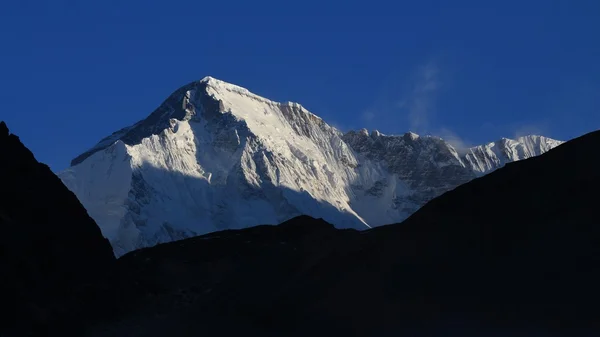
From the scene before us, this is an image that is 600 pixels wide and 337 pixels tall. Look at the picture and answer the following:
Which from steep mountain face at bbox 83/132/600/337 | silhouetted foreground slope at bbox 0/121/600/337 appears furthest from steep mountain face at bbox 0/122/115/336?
steep mountain face at bbox 83/132/600/337

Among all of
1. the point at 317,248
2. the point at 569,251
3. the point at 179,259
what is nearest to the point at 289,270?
the point at 317,248

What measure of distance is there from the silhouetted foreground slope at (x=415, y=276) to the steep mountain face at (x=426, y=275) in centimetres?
10

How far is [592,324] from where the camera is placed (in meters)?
63.8

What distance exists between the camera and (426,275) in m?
76.4

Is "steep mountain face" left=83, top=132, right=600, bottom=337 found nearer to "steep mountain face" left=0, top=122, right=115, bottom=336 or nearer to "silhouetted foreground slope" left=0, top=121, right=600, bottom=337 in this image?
"silhouetted foreground slope" left=0, top=121, right=600, bottom=337

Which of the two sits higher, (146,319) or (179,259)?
(179,259)

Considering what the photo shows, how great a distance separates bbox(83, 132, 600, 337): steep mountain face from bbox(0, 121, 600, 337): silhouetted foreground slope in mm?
104

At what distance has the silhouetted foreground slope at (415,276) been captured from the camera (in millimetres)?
69375

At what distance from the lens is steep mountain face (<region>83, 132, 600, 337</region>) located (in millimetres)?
69188

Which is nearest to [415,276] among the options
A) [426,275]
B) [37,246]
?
[426,275]

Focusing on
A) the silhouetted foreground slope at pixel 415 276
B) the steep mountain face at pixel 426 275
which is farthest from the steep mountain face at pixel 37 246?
the steep mountain face at pixel 426 275

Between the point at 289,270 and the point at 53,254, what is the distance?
16.9 m

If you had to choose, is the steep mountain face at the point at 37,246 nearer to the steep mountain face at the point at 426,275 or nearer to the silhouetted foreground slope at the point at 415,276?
the silhouetted foreground slope at the point at 415,276

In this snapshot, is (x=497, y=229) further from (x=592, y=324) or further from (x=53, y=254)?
(x=53, y=254)
